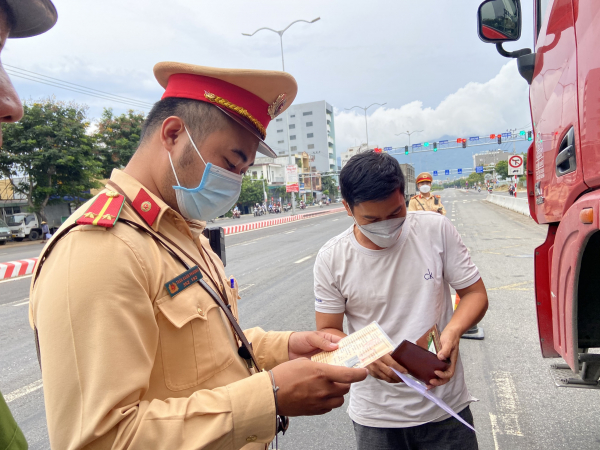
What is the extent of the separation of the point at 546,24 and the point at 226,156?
1.79 metres

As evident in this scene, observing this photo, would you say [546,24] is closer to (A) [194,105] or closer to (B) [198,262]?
(A) [194,105]

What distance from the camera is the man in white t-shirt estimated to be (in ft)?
5.51

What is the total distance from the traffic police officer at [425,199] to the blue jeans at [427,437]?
22.3ft

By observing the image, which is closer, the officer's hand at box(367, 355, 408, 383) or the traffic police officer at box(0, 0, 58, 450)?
the traffic police officer at box(0, 0, 58, 450)

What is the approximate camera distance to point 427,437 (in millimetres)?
1674

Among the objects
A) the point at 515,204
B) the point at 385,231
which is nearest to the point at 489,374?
the point at 385,231

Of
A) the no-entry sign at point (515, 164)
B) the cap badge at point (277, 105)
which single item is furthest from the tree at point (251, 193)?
the cap badge at point (277, 105)

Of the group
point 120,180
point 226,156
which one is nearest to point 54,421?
point 120,180

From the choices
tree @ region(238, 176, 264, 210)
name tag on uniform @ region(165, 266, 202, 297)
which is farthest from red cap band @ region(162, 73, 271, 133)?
tree @ region(238, 176, 264, 210)

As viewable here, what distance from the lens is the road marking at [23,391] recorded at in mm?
3585

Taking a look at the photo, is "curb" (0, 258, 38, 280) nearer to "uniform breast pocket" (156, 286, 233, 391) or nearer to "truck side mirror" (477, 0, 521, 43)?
"uniform breast pocket" (156, 286, 233, 391)

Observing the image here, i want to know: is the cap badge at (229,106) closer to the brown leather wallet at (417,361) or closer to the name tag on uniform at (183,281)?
the name tag on uniform at (183,281)

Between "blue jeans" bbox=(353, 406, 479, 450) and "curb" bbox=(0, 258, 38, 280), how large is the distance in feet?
35.0

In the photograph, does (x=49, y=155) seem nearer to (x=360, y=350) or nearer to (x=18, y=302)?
(x=18, y=302)
